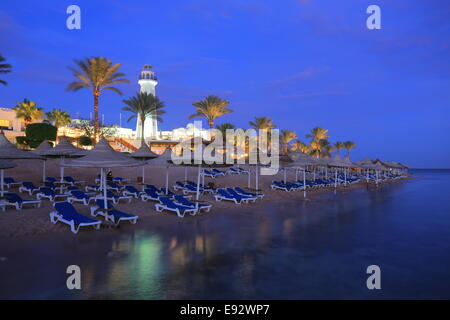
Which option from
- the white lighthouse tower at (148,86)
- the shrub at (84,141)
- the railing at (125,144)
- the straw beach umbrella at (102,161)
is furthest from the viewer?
the white lighthouse tower at (148,86)

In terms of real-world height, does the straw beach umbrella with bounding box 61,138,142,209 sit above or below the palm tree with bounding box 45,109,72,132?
below

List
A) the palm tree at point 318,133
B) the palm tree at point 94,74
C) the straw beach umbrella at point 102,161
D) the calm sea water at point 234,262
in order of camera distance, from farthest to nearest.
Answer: the palm tree at point 318,133 → the palm tree at point 94,74 → the straw beach umbrella at point 102,161 → the calm sea water at point 234,262

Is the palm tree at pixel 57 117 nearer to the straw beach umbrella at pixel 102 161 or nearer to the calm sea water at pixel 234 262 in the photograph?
the straw beach umbrella at pixel 102 161

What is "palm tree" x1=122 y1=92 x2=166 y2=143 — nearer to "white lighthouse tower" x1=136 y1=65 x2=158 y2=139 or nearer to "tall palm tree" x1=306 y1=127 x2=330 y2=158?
"white lighthouse tower" x1=136 y1=65 x2=158 y2=139

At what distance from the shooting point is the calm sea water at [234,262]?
4.75 meters

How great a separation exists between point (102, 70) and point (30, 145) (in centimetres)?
1014

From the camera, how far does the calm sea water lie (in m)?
4.75

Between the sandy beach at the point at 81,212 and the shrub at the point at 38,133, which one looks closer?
the sandy beach at the point at 81,212

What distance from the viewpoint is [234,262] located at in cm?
607

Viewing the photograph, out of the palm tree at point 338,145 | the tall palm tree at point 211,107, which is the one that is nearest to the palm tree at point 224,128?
the tall palm tree at point 211,107

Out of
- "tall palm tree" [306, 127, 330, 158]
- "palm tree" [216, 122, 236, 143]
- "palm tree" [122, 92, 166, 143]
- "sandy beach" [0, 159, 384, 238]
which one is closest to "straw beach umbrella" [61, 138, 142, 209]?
"sandy beach" [0, 159, 384, 238]

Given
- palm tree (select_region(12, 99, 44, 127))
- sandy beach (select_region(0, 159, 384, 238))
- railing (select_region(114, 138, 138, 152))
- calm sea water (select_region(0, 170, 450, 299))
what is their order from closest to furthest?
calm sea water (select_region(0, 170, 450, 299)) → sandy beach (select_region(0, 159, 384, 238)) → palm tree (select_region(12, 99, 44, 127)) → railing (select_region(114, 138, 138, 152))

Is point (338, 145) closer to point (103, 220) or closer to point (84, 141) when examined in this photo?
point (84, 141)
